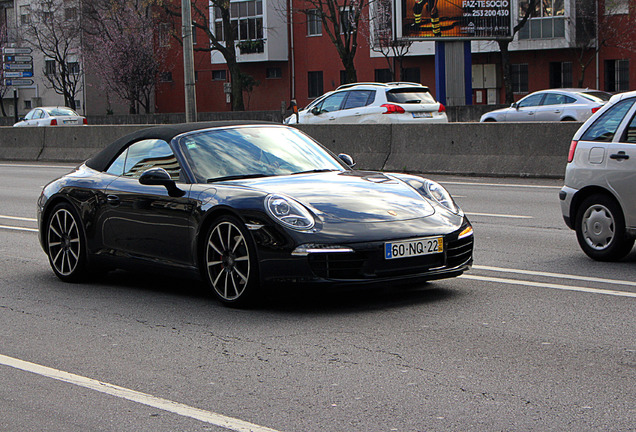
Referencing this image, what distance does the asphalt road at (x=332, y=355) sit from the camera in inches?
176

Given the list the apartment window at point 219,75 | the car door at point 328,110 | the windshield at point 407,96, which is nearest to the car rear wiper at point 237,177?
the windshield at point 407,96

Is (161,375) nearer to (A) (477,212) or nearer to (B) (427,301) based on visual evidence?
(B) (427,301)

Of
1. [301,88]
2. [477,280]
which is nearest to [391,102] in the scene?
[477,280]

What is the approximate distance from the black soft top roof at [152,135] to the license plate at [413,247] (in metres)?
2.06

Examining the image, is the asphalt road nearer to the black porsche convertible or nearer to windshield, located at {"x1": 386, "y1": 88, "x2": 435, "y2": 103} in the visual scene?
the black porsche convertible

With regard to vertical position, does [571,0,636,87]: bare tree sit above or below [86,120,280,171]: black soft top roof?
above

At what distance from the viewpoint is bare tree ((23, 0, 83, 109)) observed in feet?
217

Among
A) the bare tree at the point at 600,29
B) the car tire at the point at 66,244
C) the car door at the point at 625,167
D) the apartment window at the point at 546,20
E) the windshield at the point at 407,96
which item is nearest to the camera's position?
the car tire at the point at 66,244

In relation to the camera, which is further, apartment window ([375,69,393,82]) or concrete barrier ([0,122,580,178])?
apartment window ([375,69,393,82])

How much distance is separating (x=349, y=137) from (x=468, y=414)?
1730cm

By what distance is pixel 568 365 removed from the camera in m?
5.20

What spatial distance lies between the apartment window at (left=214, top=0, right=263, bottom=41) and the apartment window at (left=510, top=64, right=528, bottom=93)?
56.0ft

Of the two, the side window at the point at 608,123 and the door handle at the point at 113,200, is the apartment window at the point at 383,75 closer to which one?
the side window at the point at 608,123

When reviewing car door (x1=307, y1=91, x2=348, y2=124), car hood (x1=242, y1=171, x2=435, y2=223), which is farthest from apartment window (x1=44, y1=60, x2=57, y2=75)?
car hood (x1=242, y1=171, x2=435, y2=223)
